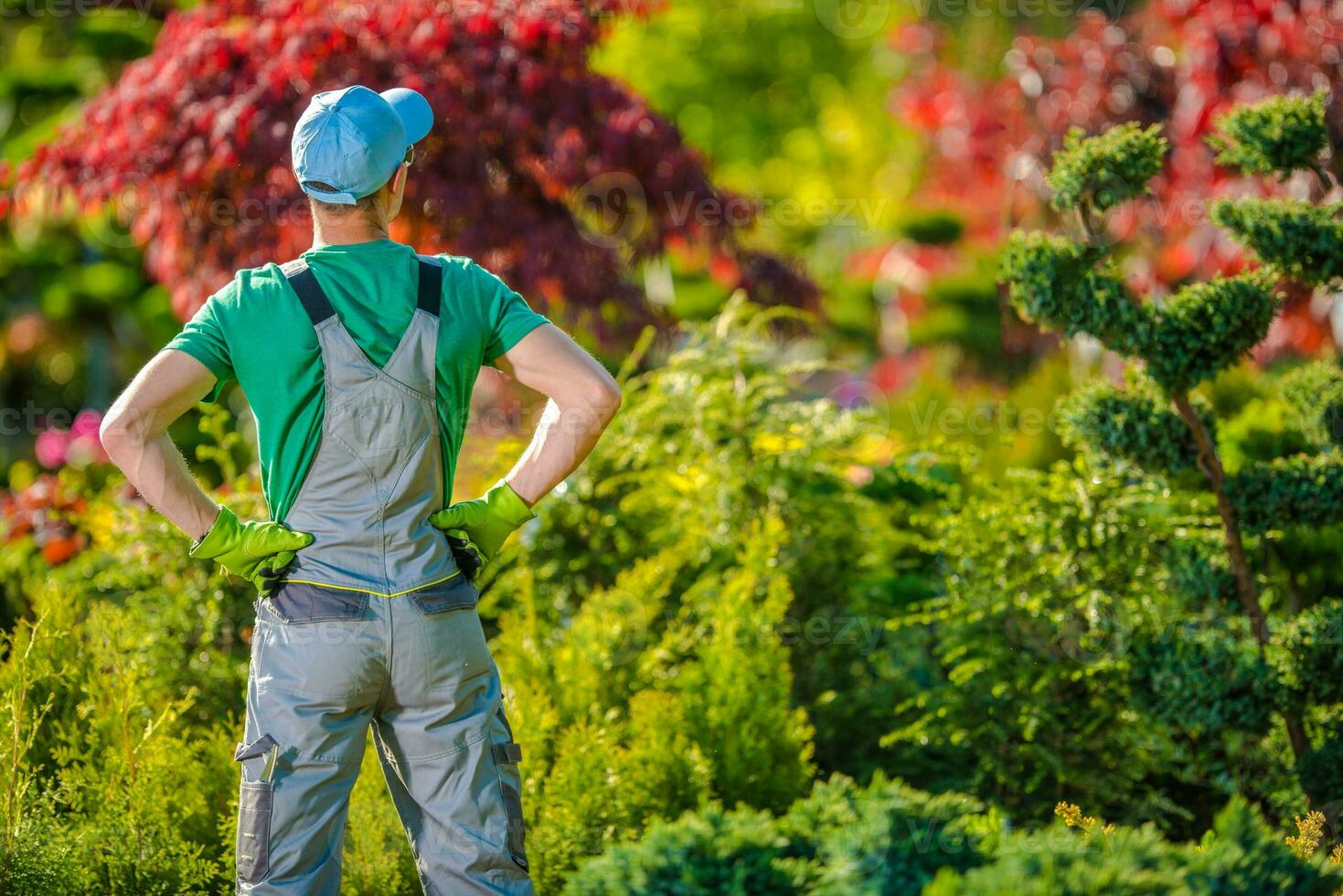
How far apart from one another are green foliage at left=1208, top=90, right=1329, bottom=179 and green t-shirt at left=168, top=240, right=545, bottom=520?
2264 millimetres

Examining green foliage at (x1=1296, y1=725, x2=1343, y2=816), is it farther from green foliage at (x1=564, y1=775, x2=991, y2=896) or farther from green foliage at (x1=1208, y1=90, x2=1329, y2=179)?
green foliage at (x1=564, y1=775, x2=991, y2=896)

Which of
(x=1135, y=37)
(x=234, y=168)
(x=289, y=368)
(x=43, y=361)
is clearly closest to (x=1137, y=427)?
(x=289, y=368)

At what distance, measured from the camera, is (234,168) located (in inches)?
194

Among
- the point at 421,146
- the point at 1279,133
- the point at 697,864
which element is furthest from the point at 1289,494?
the point at 421,146

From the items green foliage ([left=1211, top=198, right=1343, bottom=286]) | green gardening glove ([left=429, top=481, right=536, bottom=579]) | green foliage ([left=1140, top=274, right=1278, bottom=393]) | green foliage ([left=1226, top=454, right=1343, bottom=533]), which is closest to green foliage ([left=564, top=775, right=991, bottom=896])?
green gardening glove ([left=429, top=481, right=536, bottom=579])

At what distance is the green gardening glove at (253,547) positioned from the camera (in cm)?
247

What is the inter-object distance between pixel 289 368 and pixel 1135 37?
8246 mm

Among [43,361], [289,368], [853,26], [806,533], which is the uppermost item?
[853,26]

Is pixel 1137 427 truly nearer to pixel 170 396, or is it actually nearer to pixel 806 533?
pixel 806 533

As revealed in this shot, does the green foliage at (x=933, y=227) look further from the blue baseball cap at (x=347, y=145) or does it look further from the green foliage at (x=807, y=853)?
the green foliage at (x=807, y=853)

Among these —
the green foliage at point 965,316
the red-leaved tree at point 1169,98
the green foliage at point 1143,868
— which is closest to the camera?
the green foliage at point 1143,868

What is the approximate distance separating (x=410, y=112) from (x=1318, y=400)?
2.74 metres

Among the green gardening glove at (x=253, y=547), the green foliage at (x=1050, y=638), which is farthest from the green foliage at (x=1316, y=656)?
the green gardening glove at (x=253, y=547)

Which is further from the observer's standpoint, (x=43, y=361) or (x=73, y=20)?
(x=43, y=361)
